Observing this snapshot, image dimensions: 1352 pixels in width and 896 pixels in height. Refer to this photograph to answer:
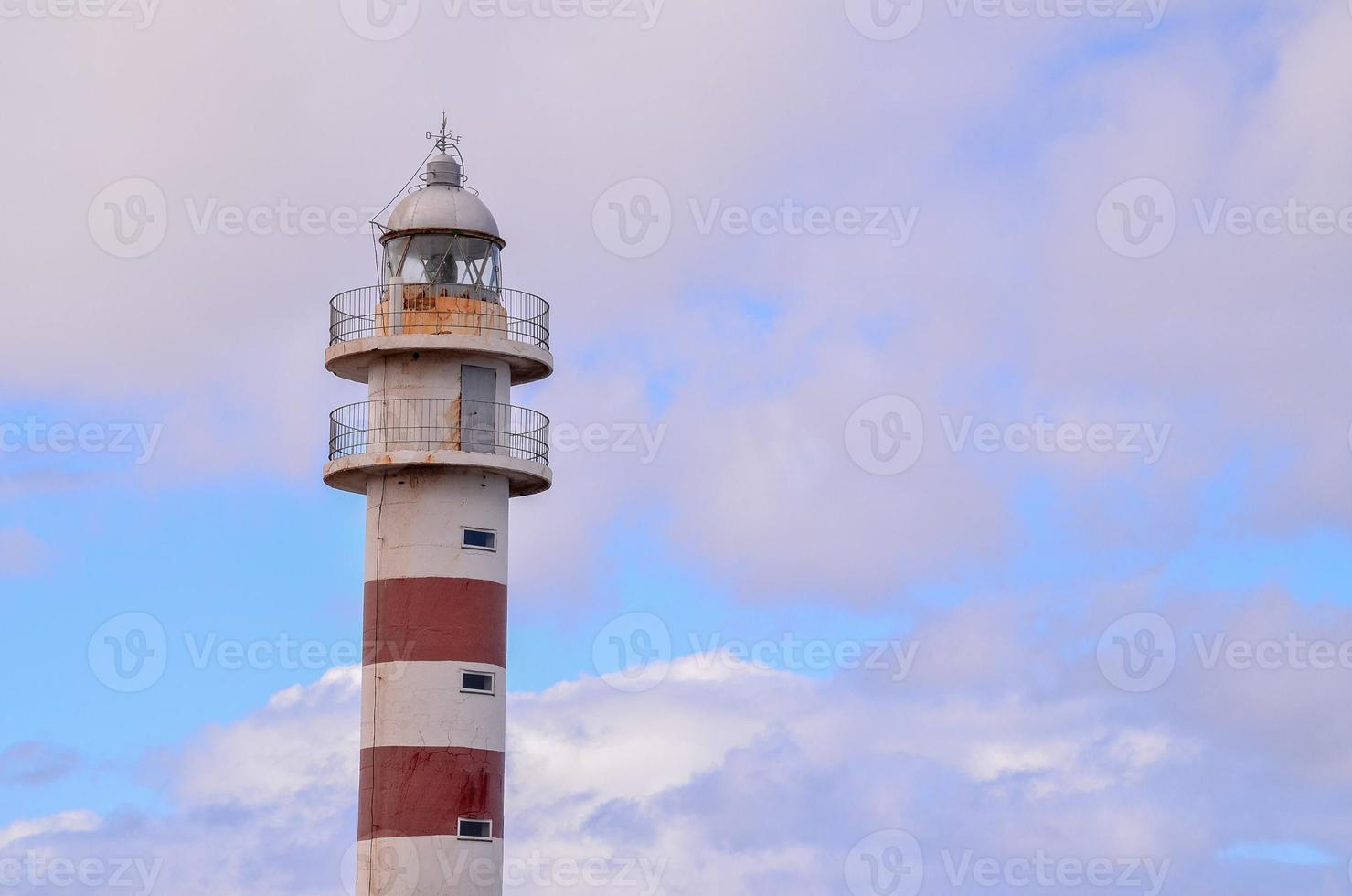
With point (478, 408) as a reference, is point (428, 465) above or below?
below

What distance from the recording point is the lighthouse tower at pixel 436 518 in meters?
55.0

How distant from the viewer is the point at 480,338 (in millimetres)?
56406

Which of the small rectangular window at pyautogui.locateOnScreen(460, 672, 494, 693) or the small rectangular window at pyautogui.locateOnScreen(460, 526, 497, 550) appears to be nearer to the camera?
the small rectangular window at pyautogui.locateOnScreen(460, 672, 494, 693)

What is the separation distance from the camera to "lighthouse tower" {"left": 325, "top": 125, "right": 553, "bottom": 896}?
55000 millimetres

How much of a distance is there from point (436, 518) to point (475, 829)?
615 centimetres

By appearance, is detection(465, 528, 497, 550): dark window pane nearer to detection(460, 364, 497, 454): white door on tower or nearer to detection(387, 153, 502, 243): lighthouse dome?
detection(460, 364, 497, 454): white door on tower

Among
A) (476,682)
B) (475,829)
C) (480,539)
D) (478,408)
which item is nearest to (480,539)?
(480,539)

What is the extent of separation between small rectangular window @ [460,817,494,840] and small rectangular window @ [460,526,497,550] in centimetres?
538

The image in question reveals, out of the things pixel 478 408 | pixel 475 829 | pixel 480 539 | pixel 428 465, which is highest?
pixel 478 408

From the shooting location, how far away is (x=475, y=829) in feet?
181

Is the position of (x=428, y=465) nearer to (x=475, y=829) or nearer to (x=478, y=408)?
(x=478, y=408)

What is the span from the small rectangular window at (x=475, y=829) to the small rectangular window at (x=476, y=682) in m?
2.51

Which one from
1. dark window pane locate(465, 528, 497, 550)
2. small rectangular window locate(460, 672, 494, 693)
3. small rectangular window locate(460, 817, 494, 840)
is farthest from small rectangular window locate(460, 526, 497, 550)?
small rectangular window locate(460, 817, 494, 840)

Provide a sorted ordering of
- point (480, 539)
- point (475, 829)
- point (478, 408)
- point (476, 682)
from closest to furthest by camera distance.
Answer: point (475, 829)
point (476, 682)
point (480, 539)
point (478, 408)
